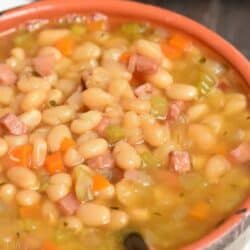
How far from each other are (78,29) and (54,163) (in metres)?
0.43

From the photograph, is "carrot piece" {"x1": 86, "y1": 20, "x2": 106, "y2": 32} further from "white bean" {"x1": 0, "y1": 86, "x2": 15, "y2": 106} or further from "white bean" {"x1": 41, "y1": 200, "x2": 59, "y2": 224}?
"white bean" {"x1": 41, "y1": 200, "x2": 59, "y2": 224}

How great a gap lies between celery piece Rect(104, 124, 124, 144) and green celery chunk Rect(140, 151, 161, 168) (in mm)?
58

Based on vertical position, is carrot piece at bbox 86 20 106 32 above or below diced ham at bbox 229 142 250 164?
above

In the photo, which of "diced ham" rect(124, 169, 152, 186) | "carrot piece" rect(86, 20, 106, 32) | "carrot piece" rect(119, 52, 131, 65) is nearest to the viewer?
"diced ham" rect(124, 169, 152, 186)

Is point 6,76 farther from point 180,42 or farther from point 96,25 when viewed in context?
point 180,42

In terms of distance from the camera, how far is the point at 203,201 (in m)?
1.30

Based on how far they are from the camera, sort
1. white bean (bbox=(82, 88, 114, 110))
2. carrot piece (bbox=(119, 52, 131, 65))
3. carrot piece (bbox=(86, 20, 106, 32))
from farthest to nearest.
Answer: carrot piece (bbox=(86, 20, 106, 32)), carrot piece (bbox=(119, 52, 131, 65)), white bean (bbox=(82, 88, 114, 110))

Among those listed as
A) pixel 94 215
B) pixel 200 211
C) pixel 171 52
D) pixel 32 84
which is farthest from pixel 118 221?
pixel 171 52

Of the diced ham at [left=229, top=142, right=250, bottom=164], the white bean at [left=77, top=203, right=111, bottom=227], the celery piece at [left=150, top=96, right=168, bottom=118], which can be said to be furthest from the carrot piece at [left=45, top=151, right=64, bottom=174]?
the diced ham at [left=229, top=142, right=250, bottom=164]

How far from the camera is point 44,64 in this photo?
5.06ft

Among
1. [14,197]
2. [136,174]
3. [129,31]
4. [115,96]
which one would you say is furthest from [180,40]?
[14,197]

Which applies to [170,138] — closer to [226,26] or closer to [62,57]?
[62,57]

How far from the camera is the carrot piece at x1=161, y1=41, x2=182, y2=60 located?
1592 mm

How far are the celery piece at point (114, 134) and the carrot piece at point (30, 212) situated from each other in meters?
0.20
